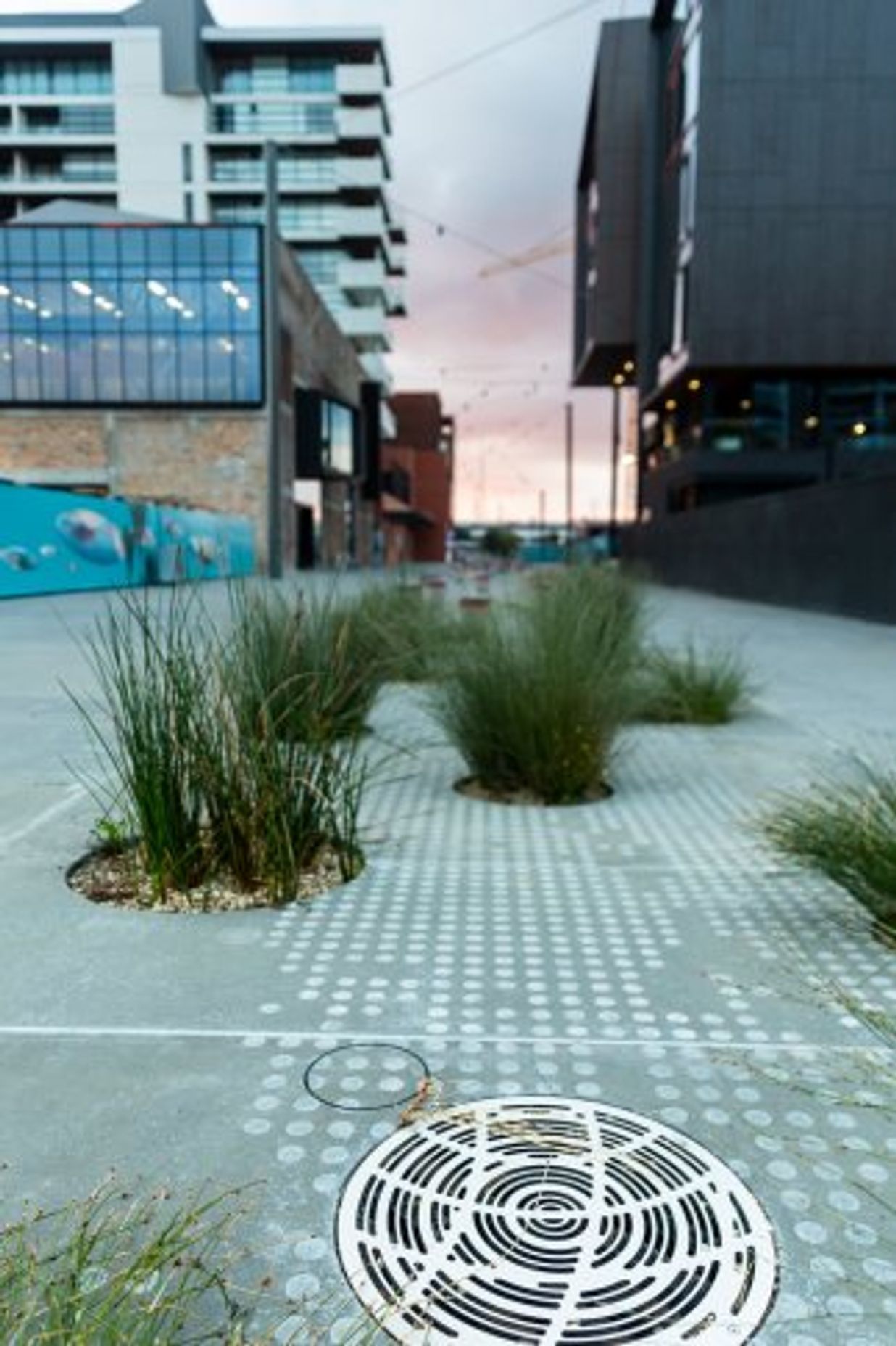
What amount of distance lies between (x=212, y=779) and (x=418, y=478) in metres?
82.0

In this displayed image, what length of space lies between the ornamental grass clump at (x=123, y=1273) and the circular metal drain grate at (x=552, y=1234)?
0.20m

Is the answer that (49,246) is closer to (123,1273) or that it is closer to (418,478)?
(123,1273)

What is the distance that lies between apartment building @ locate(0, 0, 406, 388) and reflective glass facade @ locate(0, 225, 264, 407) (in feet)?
76.7

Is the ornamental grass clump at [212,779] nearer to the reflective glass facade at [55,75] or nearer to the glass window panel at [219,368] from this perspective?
the glass window panel at [219,368]

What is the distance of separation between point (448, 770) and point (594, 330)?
43.5 meters

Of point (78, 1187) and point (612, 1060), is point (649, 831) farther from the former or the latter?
point (78, 1187)

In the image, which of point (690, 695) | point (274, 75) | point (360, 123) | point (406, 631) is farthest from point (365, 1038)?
point (274, 75)

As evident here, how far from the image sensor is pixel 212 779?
10.0 ft

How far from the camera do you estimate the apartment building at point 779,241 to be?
1215 inches

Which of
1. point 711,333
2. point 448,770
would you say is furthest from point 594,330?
point 448,770

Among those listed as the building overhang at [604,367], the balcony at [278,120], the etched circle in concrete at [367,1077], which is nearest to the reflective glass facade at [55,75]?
the balcony at [278,120]

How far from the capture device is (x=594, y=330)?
4466 cm

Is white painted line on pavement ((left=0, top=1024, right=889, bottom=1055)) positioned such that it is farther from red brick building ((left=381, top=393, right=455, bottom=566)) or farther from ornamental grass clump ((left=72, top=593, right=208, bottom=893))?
red brick building ((left=381, top=393, right=455, bottom=566))

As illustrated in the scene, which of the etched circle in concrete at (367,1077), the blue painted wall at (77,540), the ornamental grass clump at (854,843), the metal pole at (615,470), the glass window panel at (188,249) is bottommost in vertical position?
the etched circle in concrete at (367,1077)
